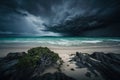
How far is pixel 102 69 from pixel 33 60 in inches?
99.0

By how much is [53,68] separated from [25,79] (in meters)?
1.49

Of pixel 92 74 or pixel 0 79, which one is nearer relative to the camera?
pixel 0 79

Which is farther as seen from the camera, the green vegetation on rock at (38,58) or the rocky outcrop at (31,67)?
the green vegetation on rock at (38,58)

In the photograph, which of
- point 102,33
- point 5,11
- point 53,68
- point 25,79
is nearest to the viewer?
point 25,79

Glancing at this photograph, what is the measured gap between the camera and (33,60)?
3834 millimetres

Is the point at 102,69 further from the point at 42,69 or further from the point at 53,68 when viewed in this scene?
the point at 42,69

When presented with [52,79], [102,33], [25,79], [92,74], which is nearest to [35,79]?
[25,79]

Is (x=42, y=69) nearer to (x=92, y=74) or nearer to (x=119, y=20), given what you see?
(x=92, y=74)

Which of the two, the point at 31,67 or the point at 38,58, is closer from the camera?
the point at 31,67

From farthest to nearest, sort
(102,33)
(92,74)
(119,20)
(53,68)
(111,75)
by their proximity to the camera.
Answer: (102,33)
(119,20)
(53,68)
(92,74)
(111,75)

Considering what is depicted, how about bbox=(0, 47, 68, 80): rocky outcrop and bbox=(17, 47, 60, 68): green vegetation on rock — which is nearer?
bbox=(0, 47, 68, 80): rocky outcrop

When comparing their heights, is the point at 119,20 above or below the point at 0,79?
above

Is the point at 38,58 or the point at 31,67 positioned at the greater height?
the point at 38,58

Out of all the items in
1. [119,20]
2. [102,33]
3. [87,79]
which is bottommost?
[87,79]
